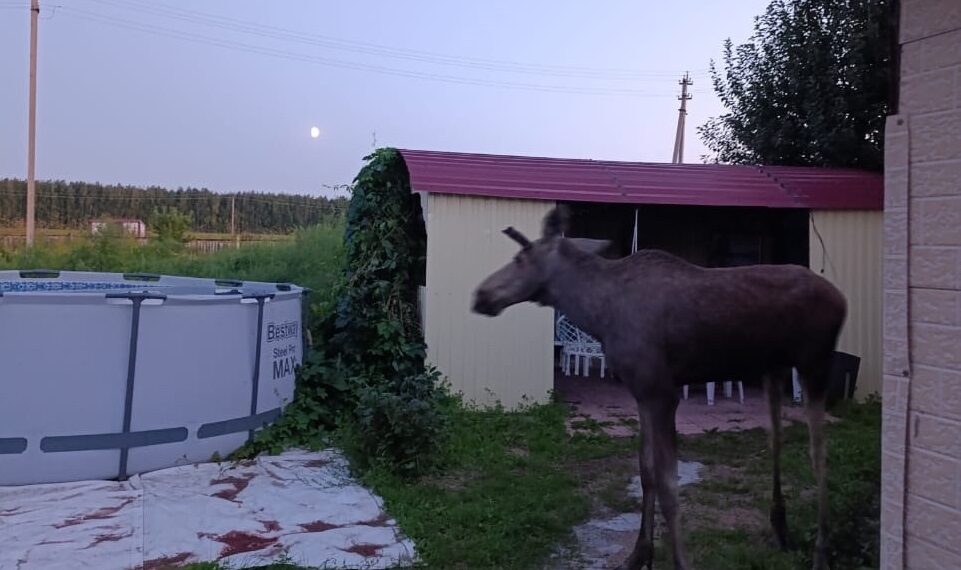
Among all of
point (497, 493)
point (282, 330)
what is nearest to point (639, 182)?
point (282, 330)

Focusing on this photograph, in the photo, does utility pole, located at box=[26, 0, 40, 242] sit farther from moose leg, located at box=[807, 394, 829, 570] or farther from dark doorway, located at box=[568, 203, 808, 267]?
moose leg, located at box=[807, 394, 829, 570]

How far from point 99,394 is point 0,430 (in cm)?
69

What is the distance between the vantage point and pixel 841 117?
1200 cm

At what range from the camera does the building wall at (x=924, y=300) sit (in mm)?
2324

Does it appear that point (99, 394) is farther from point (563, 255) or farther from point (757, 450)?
point (757, 450)

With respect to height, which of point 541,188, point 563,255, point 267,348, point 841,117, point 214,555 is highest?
point 841,117

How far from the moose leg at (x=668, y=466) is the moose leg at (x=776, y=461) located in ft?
3.46

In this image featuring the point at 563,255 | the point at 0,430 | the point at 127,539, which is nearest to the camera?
the point at 563,255

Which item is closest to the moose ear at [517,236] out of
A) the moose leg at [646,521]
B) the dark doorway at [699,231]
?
the moose leg at [646,521]

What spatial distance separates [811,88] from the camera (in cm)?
1245

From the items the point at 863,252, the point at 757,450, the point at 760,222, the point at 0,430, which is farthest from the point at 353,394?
the point at 760,222

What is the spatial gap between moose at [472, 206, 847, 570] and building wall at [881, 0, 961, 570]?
156 cm

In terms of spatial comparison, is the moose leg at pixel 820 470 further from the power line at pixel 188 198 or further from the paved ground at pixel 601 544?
the power line at pixel 188 198

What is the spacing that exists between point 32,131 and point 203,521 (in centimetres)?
1746
